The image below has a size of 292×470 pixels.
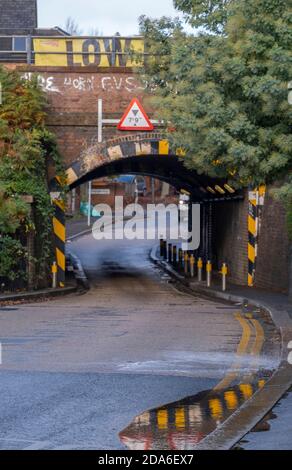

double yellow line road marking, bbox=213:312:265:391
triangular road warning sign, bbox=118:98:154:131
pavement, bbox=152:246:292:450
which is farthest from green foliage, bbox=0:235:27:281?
pavement, bbox=152:246:292:450

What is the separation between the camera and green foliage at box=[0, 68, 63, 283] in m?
25.5

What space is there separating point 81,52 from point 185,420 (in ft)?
65.5

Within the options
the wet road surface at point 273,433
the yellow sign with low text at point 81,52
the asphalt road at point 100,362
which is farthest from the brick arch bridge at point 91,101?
the wet road surface at point 273,433

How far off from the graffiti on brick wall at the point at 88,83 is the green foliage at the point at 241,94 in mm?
11645

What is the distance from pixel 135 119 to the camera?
2822cm

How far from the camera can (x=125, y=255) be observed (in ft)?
160

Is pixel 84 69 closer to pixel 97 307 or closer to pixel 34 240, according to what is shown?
pixel 34 240

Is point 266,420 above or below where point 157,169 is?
below

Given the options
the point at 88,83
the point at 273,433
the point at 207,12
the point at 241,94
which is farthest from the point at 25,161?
the point at 273,433

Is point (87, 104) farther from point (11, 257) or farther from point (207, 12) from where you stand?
point (207, 12)

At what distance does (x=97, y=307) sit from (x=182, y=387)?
11.2 metres

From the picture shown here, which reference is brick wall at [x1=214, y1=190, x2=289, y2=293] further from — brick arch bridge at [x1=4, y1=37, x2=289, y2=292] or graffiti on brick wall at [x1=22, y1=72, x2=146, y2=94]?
graffiti on brick wall at [x1=22, y1=72, x2=146, y2=94]

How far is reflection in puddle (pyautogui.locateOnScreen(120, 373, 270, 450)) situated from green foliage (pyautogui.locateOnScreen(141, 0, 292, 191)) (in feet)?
15.8

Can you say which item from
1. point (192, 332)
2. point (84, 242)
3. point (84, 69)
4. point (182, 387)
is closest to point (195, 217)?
point (84, 242)
